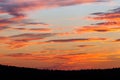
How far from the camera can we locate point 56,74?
150 ft

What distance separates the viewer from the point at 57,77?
1757 inches

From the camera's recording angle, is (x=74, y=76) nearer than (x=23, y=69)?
Yes

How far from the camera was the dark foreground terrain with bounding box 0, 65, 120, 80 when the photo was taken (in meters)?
44.0

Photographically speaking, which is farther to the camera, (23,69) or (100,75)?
(23,69)

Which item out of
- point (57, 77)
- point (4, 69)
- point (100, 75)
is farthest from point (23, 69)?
point (100, 75)

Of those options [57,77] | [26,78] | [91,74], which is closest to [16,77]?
[26,78]

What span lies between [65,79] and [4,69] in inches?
291

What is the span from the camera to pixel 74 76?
147 ft

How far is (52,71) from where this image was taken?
4703 cm

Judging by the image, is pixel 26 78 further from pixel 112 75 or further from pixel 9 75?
pixel 112 75

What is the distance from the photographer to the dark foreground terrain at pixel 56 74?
44.0m

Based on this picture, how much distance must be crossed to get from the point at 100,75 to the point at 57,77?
4.12 metres

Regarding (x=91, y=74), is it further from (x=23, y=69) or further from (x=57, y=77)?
(x=23, y=69)

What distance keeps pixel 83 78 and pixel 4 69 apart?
8898 millimetres
